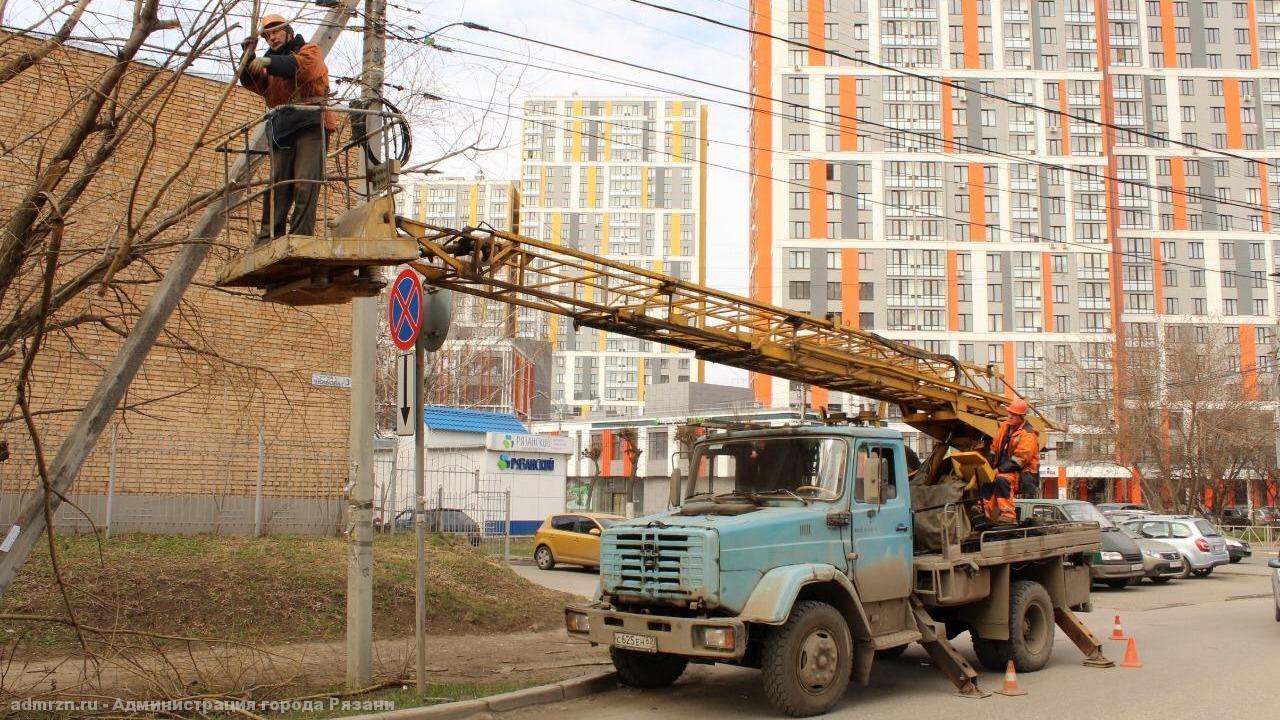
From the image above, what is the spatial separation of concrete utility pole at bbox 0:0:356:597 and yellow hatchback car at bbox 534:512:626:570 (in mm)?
16673

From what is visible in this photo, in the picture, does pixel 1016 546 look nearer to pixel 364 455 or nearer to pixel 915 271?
pixel 364 455

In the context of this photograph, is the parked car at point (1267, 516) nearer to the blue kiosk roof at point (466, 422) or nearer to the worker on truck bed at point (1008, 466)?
the blue kiosk roof at point (466, 422)

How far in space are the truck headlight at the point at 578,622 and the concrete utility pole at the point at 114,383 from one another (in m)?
4.09

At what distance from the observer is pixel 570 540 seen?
23.2m

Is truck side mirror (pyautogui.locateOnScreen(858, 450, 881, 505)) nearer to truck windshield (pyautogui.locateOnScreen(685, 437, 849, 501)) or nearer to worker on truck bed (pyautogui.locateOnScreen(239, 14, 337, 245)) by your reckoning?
truck windshield (pyautogui.locateOnScreen(685, 437, 849, 501))

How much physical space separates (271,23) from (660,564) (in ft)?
15.9

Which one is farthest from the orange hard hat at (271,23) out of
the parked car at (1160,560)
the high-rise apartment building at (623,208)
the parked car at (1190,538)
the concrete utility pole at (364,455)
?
the high-rise apartment building at (623,208)

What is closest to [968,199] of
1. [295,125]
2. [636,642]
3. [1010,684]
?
[1010,684]

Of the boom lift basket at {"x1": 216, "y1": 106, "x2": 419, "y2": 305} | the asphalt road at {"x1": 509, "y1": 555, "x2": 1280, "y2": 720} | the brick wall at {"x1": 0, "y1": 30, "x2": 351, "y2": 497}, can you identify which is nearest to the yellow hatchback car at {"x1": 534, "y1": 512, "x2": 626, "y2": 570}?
the brick wall at {"x1": 0, "y1": 30, "x2": 351, "y2": 497}

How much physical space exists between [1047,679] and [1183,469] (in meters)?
42.3

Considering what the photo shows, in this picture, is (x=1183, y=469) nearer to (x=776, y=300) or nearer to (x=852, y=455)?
(x=776, y=300)

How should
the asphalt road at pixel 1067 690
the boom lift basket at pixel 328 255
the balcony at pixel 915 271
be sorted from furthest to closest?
the balcony at pixel 915 271 → the asphalt road at pixel 1067 690 → the boom lift basket at pixel 328 255

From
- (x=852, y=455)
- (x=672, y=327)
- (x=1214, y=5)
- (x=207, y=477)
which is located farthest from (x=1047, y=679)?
(x=1214, y=5)

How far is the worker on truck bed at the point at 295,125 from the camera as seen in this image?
6.36m
